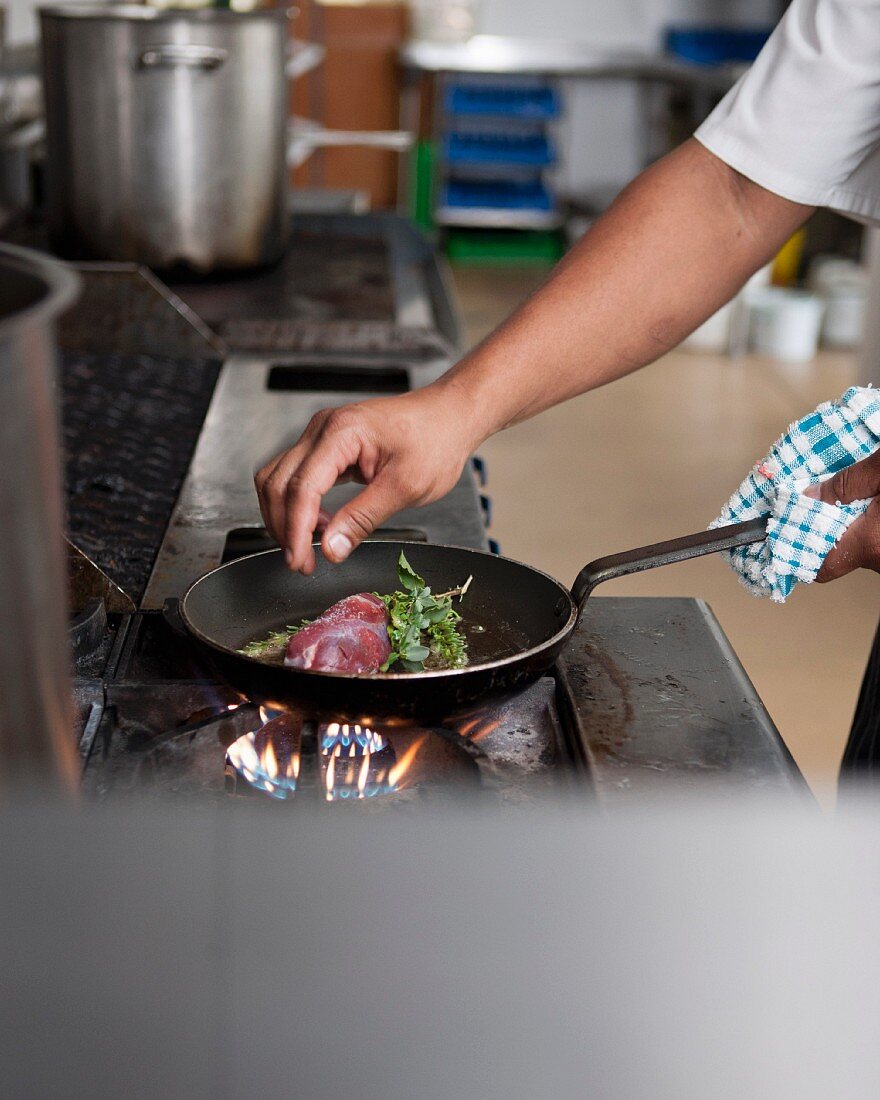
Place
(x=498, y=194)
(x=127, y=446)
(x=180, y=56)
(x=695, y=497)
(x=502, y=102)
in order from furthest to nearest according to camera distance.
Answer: (x=498, y=194), (x=502, y=102), (x=695, y=497), (x=180, y=56), (x=127, y=446)

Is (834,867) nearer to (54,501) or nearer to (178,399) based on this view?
(54,501)

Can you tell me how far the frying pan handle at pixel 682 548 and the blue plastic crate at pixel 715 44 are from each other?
6530 millimetres

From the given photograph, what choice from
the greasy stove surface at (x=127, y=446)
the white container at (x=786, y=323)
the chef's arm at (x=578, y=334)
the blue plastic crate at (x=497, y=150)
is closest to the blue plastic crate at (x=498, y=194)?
the blue plastic crate at (x=497, y=150)

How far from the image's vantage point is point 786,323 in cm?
525

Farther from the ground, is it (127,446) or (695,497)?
(127,446)

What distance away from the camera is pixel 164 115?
1996mm

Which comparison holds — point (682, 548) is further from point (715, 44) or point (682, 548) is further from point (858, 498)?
point (715, 44)

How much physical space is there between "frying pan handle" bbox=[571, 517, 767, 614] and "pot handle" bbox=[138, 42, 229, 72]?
1.38 meters

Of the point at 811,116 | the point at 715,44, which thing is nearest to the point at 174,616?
the point at 811,116

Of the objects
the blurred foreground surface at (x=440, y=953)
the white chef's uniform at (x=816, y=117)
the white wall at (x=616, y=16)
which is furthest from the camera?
the white wall at (x=616, y=16)

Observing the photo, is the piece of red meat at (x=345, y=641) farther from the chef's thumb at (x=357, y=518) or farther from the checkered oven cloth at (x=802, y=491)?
Result: the checkered oven cloth at (x=802, y=491)

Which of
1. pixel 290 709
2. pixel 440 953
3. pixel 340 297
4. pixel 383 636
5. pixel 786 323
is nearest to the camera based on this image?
pixel 440 953

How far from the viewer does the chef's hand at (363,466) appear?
996mm

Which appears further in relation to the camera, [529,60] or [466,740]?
[529,60]
